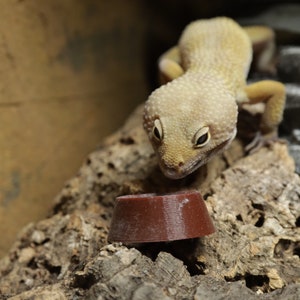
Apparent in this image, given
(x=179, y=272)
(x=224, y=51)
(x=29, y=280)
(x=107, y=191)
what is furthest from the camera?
(x=224, y=51)

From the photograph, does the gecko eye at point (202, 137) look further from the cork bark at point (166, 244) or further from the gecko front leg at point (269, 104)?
the gecko front leg at point (269, 104)

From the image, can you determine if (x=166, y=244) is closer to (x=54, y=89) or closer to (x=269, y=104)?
(x=269, y=104)

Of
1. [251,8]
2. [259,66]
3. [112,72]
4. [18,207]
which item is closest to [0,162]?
[18,207]

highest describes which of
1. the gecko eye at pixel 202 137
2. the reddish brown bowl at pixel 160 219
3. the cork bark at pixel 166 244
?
the gecko eye at pixel 202 137

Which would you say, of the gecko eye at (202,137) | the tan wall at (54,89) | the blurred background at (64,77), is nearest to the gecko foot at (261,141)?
the gecko eye at (202,137)

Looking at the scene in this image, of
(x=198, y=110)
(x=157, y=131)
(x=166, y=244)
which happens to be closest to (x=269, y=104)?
(x=198, y=110)

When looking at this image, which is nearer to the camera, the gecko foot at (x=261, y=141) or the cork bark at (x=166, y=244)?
the cork bark at (x=166, y=244)

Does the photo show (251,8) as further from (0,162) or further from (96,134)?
(0,162)
